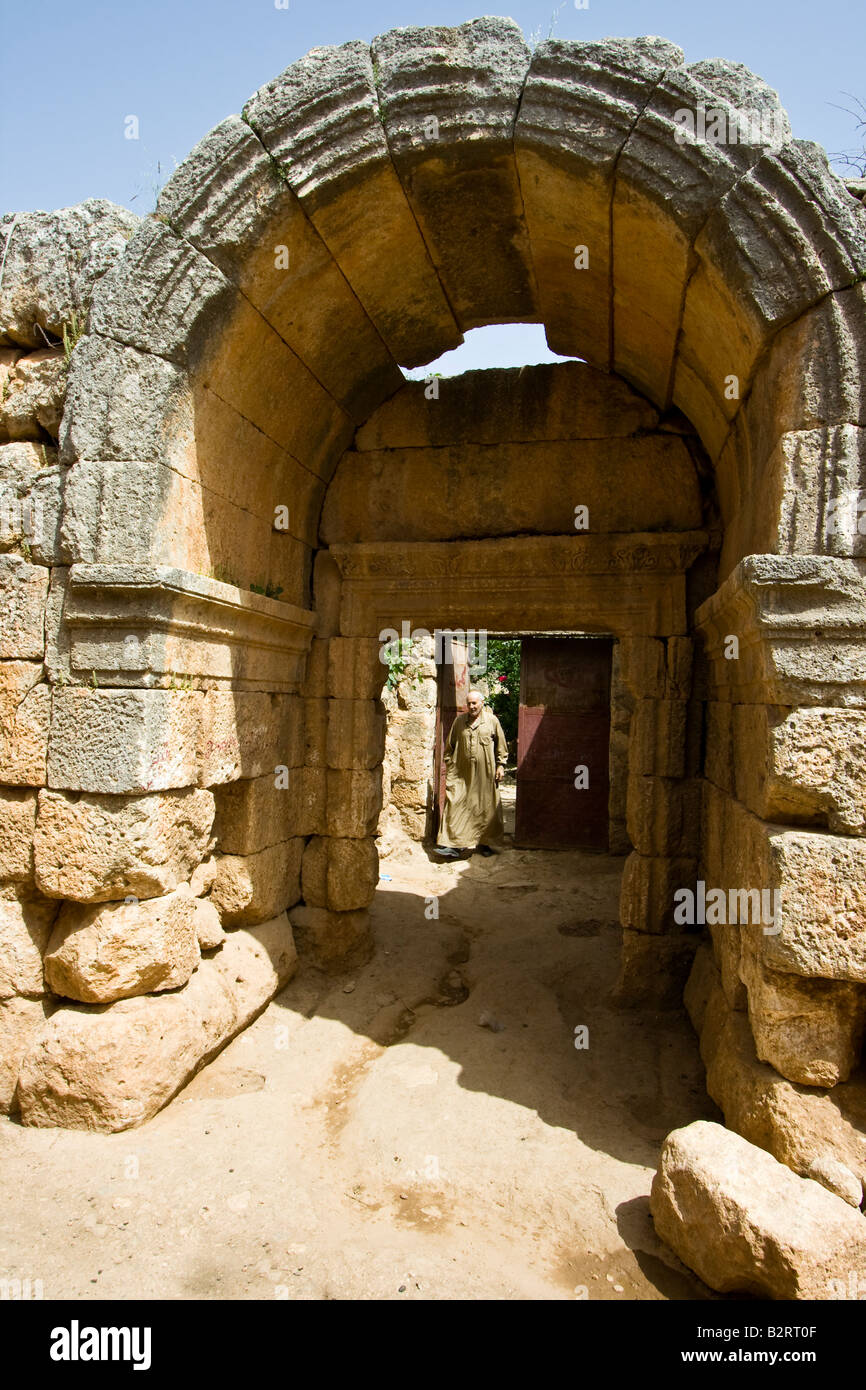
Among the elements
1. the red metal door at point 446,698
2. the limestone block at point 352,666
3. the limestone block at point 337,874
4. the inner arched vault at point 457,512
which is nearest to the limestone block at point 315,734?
the inner arched vault at point 457,512

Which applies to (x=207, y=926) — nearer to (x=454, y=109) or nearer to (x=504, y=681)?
(x=454, y=109)

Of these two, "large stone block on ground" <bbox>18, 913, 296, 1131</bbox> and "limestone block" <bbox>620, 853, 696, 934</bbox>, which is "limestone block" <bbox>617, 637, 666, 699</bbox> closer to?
"limestone block" <bbox>620, 853, 696, 934</bbox>

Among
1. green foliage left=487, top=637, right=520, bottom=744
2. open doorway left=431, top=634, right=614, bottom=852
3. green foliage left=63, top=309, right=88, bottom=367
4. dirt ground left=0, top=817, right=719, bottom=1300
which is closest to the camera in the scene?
dirt ground left=0, top=817, right=719, bottom=1300

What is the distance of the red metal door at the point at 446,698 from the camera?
932 centimetres

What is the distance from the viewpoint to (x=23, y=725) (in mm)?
3369

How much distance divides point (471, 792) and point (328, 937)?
4160 millimetres

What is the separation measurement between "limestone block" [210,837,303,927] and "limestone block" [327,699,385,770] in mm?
608

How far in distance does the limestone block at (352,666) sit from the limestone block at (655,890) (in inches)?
74.0

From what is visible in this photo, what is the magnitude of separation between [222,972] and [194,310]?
3.09 meters

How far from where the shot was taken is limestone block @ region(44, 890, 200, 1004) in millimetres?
3258

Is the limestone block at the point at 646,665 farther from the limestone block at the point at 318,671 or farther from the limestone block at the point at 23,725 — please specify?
the limestone block at the point at 23,725

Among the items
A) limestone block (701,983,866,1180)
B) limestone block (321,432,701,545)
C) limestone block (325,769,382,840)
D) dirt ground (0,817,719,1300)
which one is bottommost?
dirt ground (0,817,719,1300)

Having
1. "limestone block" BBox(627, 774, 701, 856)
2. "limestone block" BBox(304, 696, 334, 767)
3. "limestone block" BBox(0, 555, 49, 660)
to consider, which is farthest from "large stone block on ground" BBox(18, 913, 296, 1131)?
"limestone block" BBox(627, 774, 701, 856)

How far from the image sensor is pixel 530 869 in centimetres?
830
